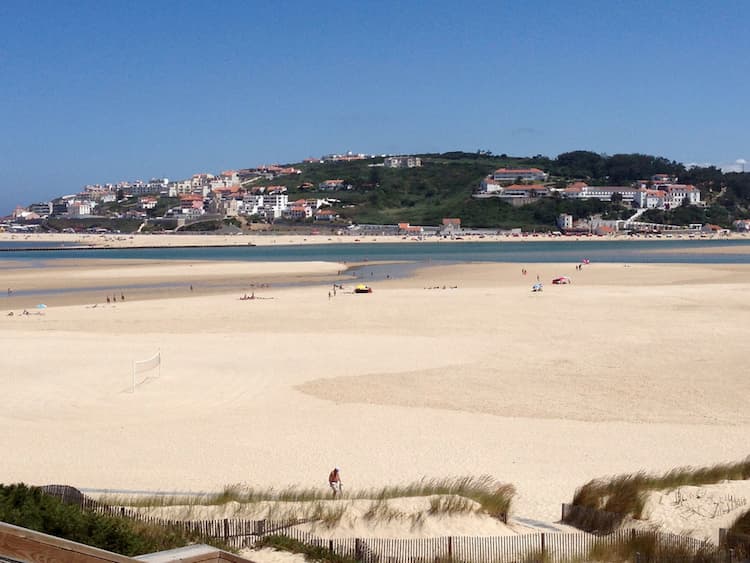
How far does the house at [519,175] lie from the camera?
168 metres

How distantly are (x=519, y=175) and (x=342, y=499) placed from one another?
16506 centimetres

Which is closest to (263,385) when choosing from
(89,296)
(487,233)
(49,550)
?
(49,550)

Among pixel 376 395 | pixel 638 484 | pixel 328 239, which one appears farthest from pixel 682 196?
pixel 638 484

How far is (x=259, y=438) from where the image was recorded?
13.1m

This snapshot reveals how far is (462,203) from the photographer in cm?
15100

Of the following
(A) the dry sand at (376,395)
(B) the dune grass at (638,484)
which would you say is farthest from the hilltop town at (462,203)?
(B) the dune grass at (638,484)

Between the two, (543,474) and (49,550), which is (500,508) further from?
(49,550)

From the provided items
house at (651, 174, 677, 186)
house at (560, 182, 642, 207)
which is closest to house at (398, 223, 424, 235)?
house at (560, 182, 642, 207)

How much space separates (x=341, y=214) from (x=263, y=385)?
13328cm

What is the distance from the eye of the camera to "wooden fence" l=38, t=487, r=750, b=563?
7559 millimetres

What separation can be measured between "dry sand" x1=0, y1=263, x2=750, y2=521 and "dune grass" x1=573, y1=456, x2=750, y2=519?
57 cm

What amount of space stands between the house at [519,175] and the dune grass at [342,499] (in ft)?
525

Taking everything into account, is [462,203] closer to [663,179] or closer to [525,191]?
[525,191]

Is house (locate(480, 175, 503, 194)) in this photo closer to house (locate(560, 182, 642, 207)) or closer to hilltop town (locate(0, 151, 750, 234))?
hilltop town (locate(0, 151, 750, 234))
